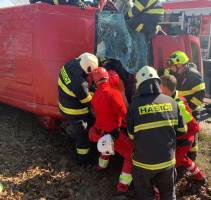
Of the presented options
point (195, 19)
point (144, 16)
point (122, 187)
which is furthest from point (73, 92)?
point (195, 19)

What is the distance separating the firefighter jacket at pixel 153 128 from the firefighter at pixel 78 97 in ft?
3.30

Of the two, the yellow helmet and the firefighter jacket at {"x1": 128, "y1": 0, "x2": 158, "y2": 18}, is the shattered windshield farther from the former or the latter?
the yellow helmet

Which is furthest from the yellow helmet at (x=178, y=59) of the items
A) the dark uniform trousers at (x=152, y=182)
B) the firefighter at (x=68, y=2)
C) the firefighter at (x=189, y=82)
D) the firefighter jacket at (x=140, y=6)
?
the dark uniform trousers at (x=152, y=182)

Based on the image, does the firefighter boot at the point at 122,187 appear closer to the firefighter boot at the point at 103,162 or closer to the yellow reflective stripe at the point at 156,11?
the firefighter boot at the point at 103,162

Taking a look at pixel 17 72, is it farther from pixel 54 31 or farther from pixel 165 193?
pixel 165 193

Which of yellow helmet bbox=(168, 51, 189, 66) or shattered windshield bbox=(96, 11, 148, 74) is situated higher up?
shattered windshield bbox=(96, 11, 148, 74)

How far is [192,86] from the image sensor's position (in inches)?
206

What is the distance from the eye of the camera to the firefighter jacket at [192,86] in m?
5.23

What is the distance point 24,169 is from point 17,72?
4.88 ft

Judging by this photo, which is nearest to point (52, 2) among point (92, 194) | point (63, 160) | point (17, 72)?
point (17, 72)

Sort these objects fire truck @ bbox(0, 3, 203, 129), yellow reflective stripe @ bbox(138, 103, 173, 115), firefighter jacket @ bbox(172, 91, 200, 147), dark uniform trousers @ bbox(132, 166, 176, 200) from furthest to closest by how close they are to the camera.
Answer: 1. fire truck @ bbox(0, 3, 203, 129)
2. firefighter jacket @ bbox(172, 91, 200, 147)
3. dark uniform trousers @ bbox(132, 166, 176, 200)
4. yellow reflective stripe @ bbox(138, 103, 173, 115)

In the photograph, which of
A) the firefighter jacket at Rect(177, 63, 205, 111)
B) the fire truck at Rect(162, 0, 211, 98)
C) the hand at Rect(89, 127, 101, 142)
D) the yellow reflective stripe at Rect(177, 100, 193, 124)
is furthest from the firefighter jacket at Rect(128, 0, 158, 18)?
the fire truck at Rect(162, 0, 211, 98)

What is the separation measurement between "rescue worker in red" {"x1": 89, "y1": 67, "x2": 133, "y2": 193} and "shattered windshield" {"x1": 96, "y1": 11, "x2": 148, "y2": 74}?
890 millimetres

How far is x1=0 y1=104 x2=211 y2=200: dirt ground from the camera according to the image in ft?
13.3
